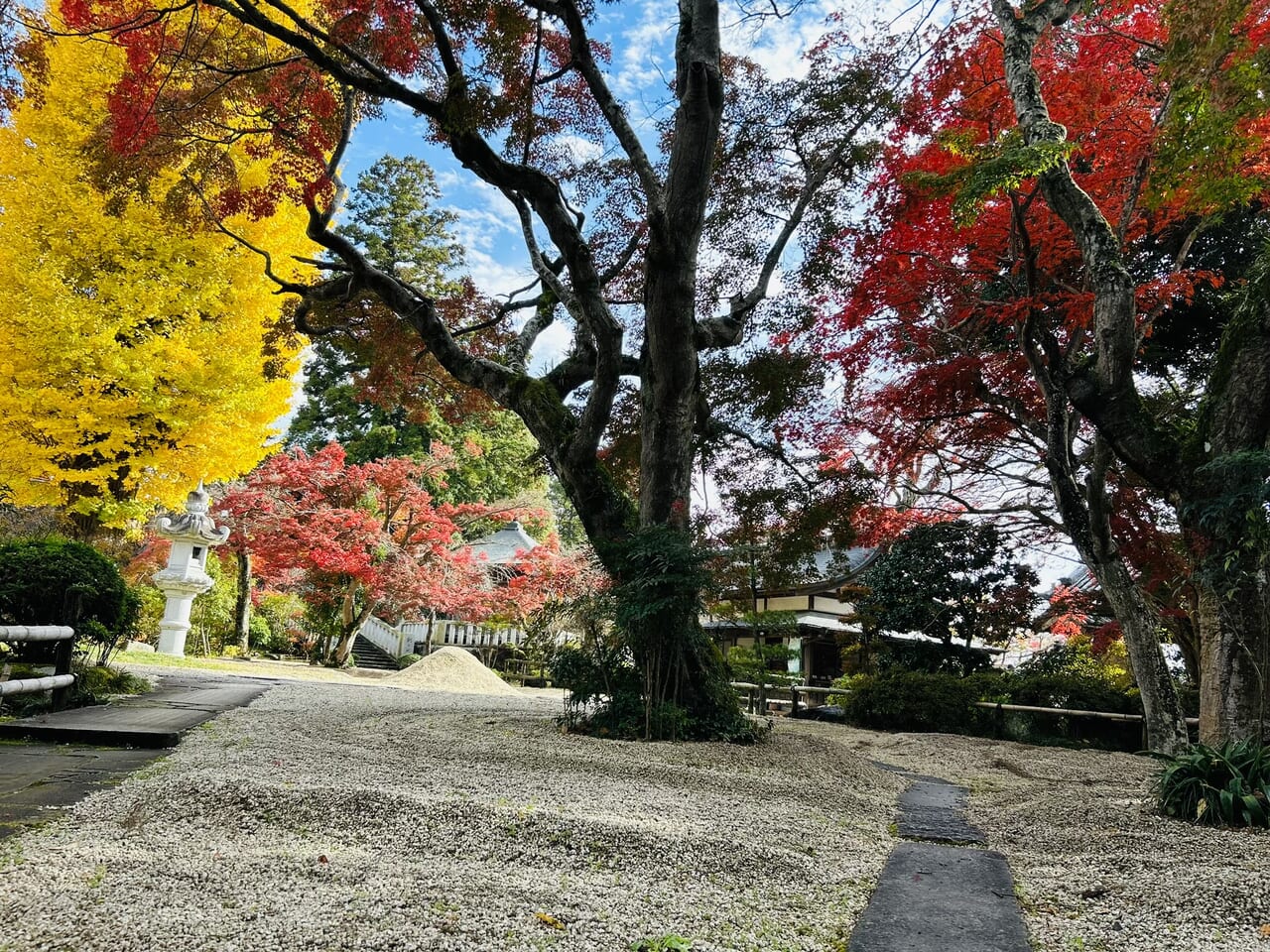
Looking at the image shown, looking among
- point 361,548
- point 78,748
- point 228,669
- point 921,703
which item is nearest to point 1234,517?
point 78,748

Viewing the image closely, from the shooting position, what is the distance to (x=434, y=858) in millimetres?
2062

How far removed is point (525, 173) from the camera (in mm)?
5535

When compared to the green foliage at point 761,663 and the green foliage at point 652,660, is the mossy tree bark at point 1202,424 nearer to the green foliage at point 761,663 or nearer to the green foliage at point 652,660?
the green foliage at point 652,660

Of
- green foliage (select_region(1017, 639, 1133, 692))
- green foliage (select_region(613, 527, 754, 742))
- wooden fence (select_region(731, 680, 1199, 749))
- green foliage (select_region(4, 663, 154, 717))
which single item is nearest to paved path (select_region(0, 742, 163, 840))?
green foliage (select_region(4, 663, 154, 717))

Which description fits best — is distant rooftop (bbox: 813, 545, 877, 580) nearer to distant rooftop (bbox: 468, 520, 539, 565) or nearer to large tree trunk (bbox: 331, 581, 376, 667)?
distant rooftop (bbox: 468, 520, 539, 565)

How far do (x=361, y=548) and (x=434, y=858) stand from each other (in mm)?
12426

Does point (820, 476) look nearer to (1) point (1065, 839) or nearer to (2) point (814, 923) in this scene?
(1) point (1065, 839)

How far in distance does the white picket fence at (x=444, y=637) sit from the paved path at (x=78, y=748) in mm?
12325

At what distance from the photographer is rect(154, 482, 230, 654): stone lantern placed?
35.7 feet

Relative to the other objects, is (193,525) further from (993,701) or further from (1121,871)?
(1121,871)

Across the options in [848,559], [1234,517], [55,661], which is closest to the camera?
[1234,517]

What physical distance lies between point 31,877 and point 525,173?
204 inches

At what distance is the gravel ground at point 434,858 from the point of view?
155cm

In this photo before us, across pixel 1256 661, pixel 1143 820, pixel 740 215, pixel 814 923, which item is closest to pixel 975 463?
pixel 740 215
